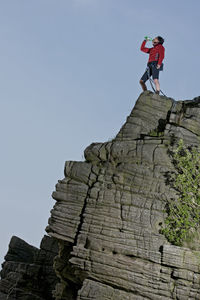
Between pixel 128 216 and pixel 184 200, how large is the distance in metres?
2.12

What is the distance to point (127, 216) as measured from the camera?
16375 millimetres

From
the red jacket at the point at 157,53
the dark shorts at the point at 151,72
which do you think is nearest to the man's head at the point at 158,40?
the red jacket at the point at 157,53

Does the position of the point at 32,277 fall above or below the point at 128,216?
below

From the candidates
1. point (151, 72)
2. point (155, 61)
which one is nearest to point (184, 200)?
point (151, 72)

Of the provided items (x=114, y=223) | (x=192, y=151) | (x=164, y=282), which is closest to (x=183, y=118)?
(x=192, y=151)

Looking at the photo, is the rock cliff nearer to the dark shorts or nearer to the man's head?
the dark shorts

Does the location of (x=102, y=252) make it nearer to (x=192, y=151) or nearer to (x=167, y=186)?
(x=167, y=186)

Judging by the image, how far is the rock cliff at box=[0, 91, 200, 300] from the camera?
51.4 ft

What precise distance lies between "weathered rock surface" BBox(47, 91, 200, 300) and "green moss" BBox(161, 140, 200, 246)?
0.28 meters

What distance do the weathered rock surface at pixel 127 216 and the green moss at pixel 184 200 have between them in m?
0.28

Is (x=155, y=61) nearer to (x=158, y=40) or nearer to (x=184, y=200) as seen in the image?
(x=158, y=40)

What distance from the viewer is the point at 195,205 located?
54.8 feet

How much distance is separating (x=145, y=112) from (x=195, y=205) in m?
4.39

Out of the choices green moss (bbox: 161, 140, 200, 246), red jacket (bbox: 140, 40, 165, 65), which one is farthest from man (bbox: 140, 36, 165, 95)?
green moss (bbox: 161, 140, 200, 246)
